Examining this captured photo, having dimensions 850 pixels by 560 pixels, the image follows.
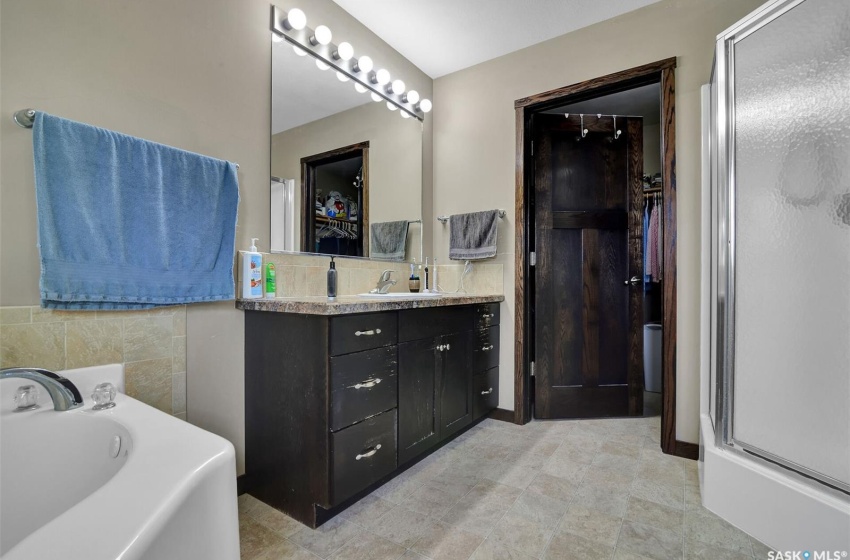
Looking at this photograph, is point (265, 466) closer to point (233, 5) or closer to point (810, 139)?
point (233, 5)

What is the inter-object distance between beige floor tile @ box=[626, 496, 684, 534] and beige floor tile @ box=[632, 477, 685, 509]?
4 centimetres

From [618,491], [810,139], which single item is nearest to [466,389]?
[618,491]

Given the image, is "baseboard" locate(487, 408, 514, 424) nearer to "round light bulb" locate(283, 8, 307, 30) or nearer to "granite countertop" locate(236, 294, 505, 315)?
"granite countertop" locate(236, 294, 505, 315)

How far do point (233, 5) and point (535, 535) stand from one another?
96.8 inches

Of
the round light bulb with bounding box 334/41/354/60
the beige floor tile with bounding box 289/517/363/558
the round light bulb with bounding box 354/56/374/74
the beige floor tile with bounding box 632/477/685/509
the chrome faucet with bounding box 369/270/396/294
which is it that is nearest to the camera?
the beige floor tile with bounding box 289/517/363/558

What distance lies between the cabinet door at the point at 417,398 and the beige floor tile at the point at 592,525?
2.20 feet

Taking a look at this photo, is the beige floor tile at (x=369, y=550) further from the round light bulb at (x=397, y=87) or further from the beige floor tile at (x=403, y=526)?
the round light bulb at (x=397, y=87)

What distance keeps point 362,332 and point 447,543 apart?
0.81 metres

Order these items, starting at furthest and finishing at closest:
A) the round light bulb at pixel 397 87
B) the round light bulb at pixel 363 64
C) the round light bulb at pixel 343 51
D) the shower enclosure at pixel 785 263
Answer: the round light bulb at pixel 397 87, the round light bulb at pixel 363 64, the round light bulb at pixel 343 51, the shower enclosure at pixel 785 263

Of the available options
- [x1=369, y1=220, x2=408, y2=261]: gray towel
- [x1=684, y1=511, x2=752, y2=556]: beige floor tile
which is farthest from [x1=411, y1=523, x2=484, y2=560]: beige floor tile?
[x1=369, y1=220, x2=408, y2=261]: gray towel

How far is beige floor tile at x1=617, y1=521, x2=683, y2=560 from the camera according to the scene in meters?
1.30

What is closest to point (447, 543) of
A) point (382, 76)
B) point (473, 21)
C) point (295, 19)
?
point (295, 19)

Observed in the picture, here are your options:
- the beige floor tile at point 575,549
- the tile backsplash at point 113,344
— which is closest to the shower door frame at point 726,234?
the beige floor tile at point 575,549

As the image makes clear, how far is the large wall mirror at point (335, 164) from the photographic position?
1888mm
